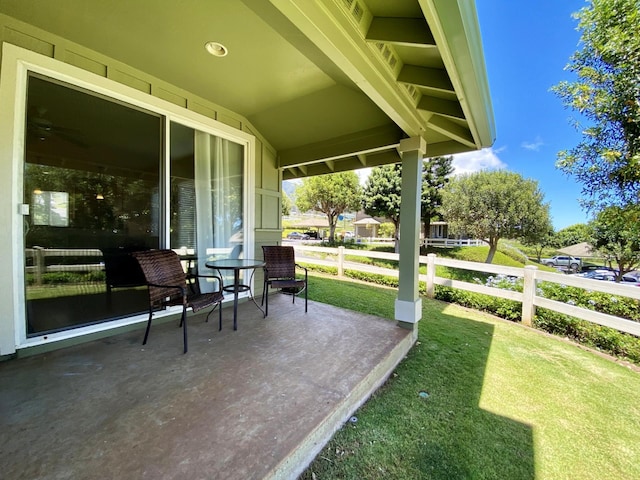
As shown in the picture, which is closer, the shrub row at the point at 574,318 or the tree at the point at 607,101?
the shrub row at the point at 574,318

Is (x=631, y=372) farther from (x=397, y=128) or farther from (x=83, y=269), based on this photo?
(x=83, y=269)

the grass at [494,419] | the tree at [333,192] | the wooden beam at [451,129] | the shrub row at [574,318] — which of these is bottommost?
the grass at [494,419]

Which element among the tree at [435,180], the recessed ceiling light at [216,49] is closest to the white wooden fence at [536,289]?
the recessed ceiling light at [216,49]

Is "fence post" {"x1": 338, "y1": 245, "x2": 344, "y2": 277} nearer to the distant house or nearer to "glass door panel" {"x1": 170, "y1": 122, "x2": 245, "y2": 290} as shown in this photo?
"glass door panel" {"x1": 170, "y1": 122, "x2": 245, "y2": 290}

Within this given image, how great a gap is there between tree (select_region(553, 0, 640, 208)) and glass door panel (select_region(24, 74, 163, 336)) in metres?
7.13

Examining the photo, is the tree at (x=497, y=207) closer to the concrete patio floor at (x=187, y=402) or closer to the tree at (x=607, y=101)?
the tree at (x=607, y=101)

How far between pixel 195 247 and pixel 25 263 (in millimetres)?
1390

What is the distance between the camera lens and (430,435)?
1.72 m

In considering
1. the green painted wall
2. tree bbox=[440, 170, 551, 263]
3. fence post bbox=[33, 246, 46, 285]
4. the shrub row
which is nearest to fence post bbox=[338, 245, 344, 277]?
the shrub row

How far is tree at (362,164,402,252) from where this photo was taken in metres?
13.8

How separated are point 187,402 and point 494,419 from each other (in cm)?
213

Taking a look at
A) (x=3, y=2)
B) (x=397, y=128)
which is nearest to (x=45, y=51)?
(x=3, y=2)

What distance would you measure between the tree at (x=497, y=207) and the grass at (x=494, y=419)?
1011 cm

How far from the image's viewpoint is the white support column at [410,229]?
2955mm
